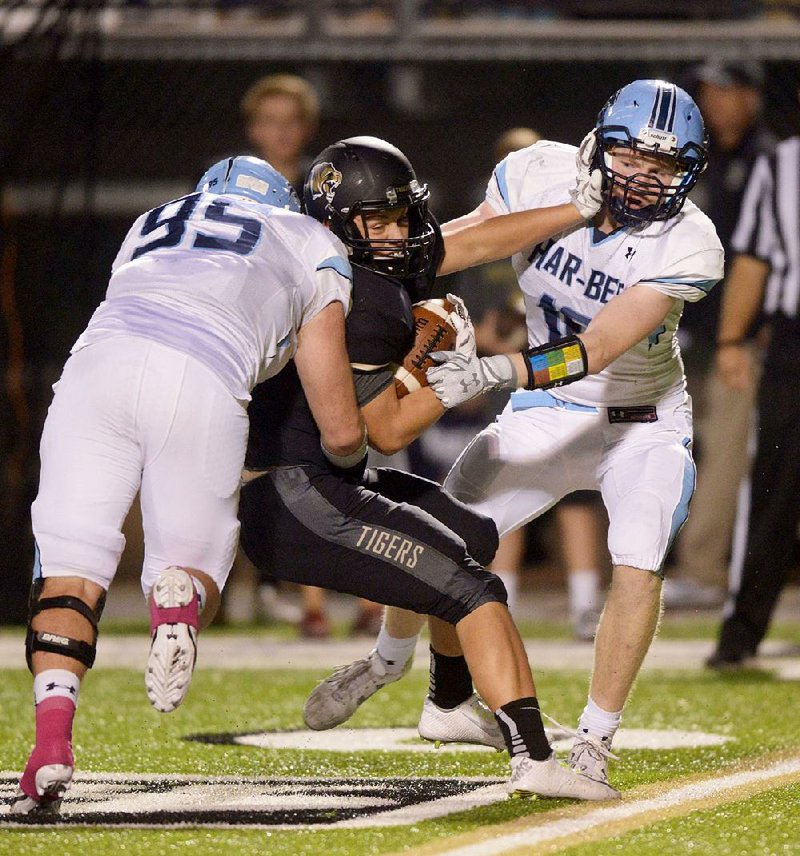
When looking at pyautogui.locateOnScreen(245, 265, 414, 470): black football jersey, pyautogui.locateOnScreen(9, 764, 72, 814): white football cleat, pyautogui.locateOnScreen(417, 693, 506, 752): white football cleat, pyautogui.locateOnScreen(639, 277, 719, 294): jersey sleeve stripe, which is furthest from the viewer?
pyautogui.locateOnScreen(417, 693, 506, 752): white football cleat

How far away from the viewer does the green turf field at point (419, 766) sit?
3.42 metres

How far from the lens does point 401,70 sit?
943 cm

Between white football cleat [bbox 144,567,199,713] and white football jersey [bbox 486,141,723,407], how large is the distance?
1.43 metres

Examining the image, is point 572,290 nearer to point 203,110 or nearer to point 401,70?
point 203,110

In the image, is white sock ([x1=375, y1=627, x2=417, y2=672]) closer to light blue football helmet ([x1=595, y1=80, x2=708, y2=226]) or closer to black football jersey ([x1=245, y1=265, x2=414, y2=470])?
black football jersey ([x1=245, y1=265, x2=414, y2=470])

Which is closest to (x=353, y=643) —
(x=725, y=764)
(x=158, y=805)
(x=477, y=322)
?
(x=477, y=322)

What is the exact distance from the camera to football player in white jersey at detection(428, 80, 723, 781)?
13.6ft

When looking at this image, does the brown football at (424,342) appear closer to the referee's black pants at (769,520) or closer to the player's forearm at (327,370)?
the player's forearm at (327,370)

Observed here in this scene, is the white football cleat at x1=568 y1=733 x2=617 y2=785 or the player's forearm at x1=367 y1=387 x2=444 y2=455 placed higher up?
the player's forearm at x1=367 y1=387 x2=444 y2=455

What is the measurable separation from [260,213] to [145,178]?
5837 millimetres

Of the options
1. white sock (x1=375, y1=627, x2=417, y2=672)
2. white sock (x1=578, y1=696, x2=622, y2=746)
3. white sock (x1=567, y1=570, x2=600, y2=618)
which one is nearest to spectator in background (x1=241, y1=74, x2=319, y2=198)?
white sock (x1=567, y1=570, x2=600, y2=618)

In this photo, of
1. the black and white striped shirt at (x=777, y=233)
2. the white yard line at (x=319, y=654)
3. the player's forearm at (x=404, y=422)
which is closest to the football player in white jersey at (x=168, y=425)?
the player's forearm at (x=404, y=422)

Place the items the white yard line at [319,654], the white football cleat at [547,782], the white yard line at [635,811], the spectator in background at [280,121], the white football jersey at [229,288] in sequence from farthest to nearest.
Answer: the spectator in background at [280,121] → the white yard line at [319,654] → the white football cleat at [547,782] → the white football jersey at [229,288] → the white yard line at [635,811]

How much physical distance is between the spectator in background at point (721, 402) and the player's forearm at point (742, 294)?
825 mm
